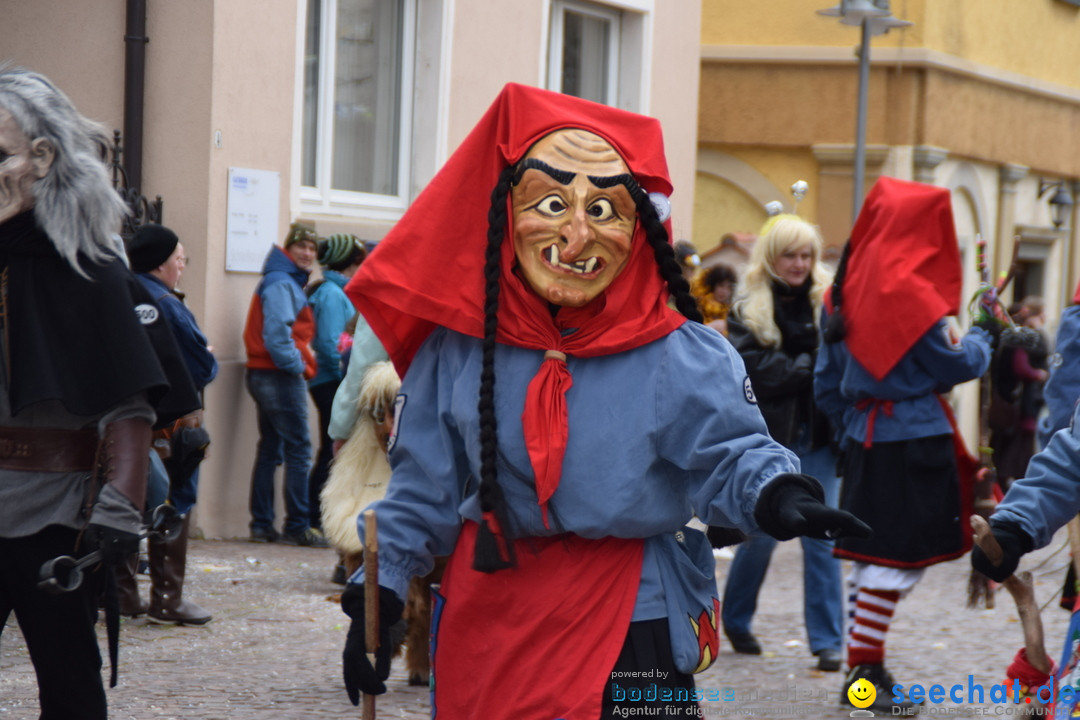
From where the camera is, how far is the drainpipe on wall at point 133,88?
894 cm

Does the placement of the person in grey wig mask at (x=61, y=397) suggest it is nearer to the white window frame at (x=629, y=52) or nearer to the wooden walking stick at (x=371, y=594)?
the wooden walking stick at (x=371, y=594)

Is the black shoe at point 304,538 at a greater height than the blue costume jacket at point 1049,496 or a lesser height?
lesser

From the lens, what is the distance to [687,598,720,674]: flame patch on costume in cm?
321

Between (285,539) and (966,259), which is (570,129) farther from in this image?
(966,259)

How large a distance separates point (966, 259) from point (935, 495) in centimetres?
1282

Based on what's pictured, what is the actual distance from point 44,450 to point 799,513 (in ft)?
6.28

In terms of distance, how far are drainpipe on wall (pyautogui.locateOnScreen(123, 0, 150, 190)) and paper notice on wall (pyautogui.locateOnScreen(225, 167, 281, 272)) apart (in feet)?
1.84

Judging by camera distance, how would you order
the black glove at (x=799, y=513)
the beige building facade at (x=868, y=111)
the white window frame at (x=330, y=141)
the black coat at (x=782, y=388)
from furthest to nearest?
the beige building facade at (x=868, y=111) < the white window frame at (x=330, y=141) < the black coat at (x=782, y=388) < the black glove at (x=799, y=513)

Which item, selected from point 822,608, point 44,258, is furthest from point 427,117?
point 44,258

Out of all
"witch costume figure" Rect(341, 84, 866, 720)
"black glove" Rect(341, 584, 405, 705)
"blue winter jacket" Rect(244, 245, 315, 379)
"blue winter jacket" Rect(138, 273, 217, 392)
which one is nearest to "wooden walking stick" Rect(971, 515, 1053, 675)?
"witch costume figure" Rect(341, 84, 866, 720)

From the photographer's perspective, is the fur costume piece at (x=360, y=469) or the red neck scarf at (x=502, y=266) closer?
the red neck scarf at (x=502, y=266)

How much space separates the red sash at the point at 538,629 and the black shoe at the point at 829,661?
350cm

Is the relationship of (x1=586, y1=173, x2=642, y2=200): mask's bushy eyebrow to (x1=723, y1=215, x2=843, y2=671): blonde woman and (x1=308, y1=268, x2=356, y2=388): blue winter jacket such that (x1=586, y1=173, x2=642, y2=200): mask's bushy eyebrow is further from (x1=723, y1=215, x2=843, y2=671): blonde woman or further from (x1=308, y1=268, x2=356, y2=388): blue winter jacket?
(x1=308, y1=268, x2=356, y2=388): blue winter jacket

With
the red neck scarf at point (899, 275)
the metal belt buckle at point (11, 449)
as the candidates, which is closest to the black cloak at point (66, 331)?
the metal belt buckle at point (11, 449)
